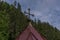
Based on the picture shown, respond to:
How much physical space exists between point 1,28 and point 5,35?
32.6 inches

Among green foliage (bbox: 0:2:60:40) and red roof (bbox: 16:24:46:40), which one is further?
green foliage (bbox: 0:2:60:40)

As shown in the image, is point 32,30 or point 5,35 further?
point 5,35

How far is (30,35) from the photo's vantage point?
8234 mm

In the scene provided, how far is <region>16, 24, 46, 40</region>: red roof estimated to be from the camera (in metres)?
8.01

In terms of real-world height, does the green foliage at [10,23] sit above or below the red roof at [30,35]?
below

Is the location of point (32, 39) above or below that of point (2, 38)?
above

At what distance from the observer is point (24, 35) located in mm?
8055

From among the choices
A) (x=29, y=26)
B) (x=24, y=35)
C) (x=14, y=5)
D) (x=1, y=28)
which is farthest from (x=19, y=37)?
(x=14, y=5)

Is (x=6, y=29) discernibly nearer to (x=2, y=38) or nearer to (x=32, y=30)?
(x=2, y=38)

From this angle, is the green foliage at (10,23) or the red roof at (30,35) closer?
the red roof at (30,35)

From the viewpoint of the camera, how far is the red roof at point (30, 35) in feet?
26.3

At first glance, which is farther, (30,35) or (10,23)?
(10,23)

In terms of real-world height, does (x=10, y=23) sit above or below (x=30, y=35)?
below

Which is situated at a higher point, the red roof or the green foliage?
the red roof
